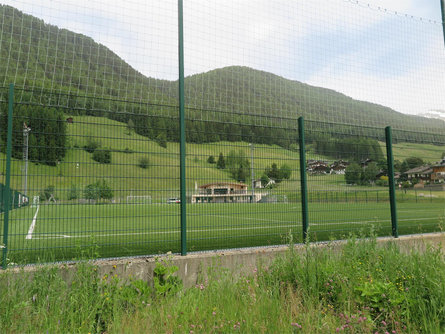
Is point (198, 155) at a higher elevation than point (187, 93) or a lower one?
lower

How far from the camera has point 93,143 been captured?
14.6ft

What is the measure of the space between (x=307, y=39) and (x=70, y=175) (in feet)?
16.0

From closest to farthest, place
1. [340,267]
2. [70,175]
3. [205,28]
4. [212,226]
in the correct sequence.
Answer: [340,267], [70,175], [205,28], [212,226]

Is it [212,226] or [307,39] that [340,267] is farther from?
[307,39]

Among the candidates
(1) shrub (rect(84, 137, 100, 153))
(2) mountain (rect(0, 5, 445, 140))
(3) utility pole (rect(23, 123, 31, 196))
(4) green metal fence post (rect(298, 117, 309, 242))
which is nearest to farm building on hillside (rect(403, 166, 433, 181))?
(4) green metal fence post (rect(298, 117, 309, 242))

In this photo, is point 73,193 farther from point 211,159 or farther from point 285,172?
point 285,172

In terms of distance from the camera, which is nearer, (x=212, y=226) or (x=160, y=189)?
(x=160, y=189)

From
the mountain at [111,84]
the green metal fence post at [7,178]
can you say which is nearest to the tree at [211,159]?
the mountain at [111,84]

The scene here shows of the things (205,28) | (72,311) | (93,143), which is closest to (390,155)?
(205,28)

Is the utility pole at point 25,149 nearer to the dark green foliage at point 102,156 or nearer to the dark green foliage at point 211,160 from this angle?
the dark green foliage at point 102,156

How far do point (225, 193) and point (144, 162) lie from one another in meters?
1.39

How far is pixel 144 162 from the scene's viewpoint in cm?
465

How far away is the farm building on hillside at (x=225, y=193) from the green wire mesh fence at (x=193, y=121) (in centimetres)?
2

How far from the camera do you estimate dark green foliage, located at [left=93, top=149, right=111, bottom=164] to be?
14.4 feet
